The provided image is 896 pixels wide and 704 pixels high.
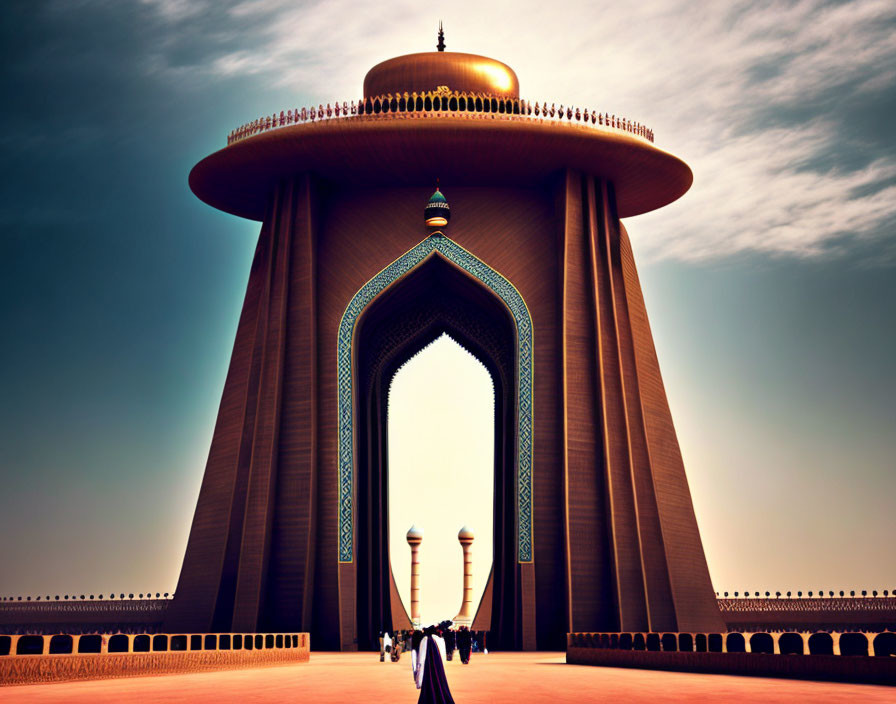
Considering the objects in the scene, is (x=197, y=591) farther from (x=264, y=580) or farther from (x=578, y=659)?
(x=578, y=659)

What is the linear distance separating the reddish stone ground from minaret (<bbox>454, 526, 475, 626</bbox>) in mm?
14151

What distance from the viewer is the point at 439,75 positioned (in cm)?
2369

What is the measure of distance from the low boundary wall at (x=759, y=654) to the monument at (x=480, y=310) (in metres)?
4.42

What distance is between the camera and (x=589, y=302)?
2212 cm

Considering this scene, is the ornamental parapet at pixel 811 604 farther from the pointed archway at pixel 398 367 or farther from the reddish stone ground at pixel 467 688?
the reddish stone ground at pixel 467 688

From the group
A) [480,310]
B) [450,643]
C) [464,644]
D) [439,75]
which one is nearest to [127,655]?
[464,644]

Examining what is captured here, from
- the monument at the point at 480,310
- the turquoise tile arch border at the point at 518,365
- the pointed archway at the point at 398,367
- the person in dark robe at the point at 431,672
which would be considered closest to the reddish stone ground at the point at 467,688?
the person in dark robe at the point at 431,672

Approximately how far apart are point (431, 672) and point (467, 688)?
3.10 metres

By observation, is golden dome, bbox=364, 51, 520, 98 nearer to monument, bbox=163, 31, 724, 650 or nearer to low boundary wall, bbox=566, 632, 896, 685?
monument, bbox=163, 31, 724, 650

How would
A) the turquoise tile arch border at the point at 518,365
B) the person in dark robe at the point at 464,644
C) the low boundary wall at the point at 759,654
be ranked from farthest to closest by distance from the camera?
the turquoise tile arch border at the point at 518,365, the person in dark robe at the point at 464,644, the low boundary wall at the point at 759,654

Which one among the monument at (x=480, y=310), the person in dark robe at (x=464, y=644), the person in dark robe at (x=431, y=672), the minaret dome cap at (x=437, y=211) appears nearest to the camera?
the person in dark robe at (x=431, y=672)

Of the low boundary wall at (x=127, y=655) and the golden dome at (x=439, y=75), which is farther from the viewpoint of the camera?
the golden dome at (x=439, y=75)

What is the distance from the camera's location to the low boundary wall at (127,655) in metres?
12.0

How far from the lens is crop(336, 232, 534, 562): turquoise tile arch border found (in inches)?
831
